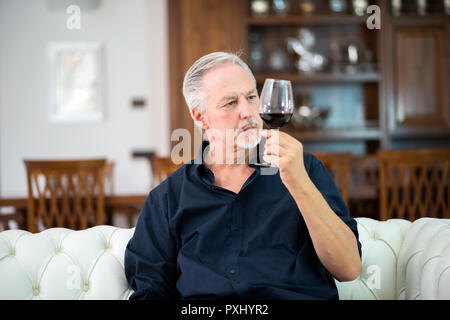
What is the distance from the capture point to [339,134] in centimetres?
401

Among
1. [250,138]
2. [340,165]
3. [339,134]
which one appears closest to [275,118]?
[250,138]

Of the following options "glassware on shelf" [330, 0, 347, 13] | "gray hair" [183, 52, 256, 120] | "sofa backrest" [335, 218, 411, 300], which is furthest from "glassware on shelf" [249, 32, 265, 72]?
"sofa backrest" [335, 218, 411, 300]

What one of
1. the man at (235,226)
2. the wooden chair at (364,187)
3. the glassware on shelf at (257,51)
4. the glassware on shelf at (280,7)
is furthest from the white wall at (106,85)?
the man at (235,226)

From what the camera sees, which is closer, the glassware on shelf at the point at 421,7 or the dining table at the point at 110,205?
the dining table at the point at 110,205

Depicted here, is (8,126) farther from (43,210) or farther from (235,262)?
(235,262)

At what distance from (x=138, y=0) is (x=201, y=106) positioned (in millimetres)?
3204

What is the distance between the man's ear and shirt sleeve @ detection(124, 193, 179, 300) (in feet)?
0.84

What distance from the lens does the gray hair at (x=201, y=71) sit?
1385mm

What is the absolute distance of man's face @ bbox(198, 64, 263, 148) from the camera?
131cm

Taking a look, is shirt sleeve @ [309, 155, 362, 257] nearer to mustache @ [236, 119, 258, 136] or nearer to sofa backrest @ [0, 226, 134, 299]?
mustache @ [236, 119, 258, 136]

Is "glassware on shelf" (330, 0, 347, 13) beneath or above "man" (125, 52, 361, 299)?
above

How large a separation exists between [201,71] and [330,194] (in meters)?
0.50

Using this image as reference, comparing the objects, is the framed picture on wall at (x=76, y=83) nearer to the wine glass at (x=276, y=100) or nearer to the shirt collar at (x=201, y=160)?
the shirt collar at (x=201, y=160)

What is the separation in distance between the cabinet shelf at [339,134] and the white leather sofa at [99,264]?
103 inches
